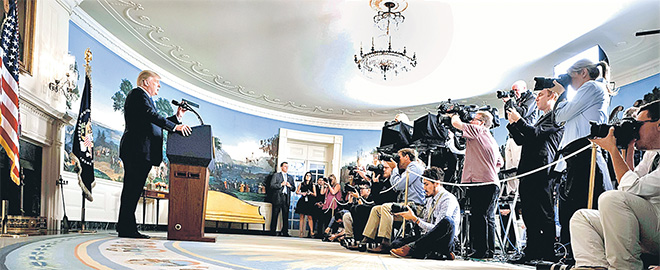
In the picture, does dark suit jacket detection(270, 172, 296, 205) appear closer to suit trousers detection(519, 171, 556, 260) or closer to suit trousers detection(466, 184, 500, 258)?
suit trousers detection(466, 184, 500, 258)

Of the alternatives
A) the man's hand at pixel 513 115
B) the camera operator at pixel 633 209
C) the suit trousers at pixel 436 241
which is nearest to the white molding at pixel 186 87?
the suit trousers at pixel 436 241

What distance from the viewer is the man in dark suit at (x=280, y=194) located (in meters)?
11.8

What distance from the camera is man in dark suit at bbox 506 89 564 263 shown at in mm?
3441

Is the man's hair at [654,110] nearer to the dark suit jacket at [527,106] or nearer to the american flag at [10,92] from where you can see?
the dark suit jacket at [527,106]

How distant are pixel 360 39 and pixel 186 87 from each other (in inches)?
178

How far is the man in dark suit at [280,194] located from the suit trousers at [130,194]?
731 centimetres

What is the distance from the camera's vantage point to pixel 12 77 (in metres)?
4.30

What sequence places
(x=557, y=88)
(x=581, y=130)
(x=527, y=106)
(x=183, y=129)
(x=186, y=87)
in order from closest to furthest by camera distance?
1. (x=581, y=130)
2. (x=557, y=88)
3. (x=183, y=129)
4. (x=527, y=106)
5. (x=186, y=87)

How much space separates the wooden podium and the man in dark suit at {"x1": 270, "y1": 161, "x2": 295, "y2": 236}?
7304 mm

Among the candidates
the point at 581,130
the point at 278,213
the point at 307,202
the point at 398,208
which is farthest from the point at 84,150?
the point at 278,213

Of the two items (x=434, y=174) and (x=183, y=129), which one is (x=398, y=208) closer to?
(x=434, y=174)

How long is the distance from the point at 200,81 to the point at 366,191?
4.99 metres

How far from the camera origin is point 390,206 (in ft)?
15.6

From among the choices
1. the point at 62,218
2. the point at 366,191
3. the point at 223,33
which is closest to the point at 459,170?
the point at 366,191
